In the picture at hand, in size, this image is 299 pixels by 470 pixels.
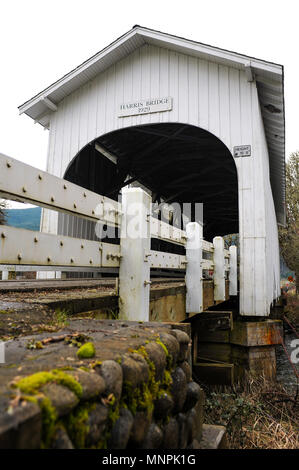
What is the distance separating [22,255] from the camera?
215 centimetres

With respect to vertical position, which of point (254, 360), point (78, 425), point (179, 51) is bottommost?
point (254, 360)

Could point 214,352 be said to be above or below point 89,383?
below

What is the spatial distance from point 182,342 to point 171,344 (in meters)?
0.20

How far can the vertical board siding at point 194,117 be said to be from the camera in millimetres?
7330

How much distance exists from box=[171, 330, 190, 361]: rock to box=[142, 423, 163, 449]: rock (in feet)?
1.58

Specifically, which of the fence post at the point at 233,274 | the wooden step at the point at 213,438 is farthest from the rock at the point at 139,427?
the fence post at the point at 233,274

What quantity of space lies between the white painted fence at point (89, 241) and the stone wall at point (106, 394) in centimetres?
62

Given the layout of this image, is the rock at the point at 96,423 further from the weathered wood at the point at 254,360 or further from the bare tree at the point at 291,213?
the bare tree at the point at 291,213

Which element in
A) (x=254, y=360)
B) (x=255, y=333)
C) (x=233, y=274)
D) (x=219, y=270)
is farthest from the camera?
(x=233, y=274)

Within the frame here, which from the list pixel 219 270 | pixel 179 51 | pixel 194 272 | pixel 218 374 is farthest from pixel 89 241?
pixel 179 51

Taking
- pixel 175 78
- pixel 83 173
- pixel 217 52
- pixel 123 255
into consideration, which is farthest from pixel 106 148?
pixel 123 255

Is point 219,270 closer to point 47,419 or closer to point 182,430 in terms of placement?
point 182,430

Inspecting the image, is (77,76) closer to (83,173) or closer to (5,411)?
(83,173)

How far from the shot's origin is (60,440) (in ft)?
2.99
